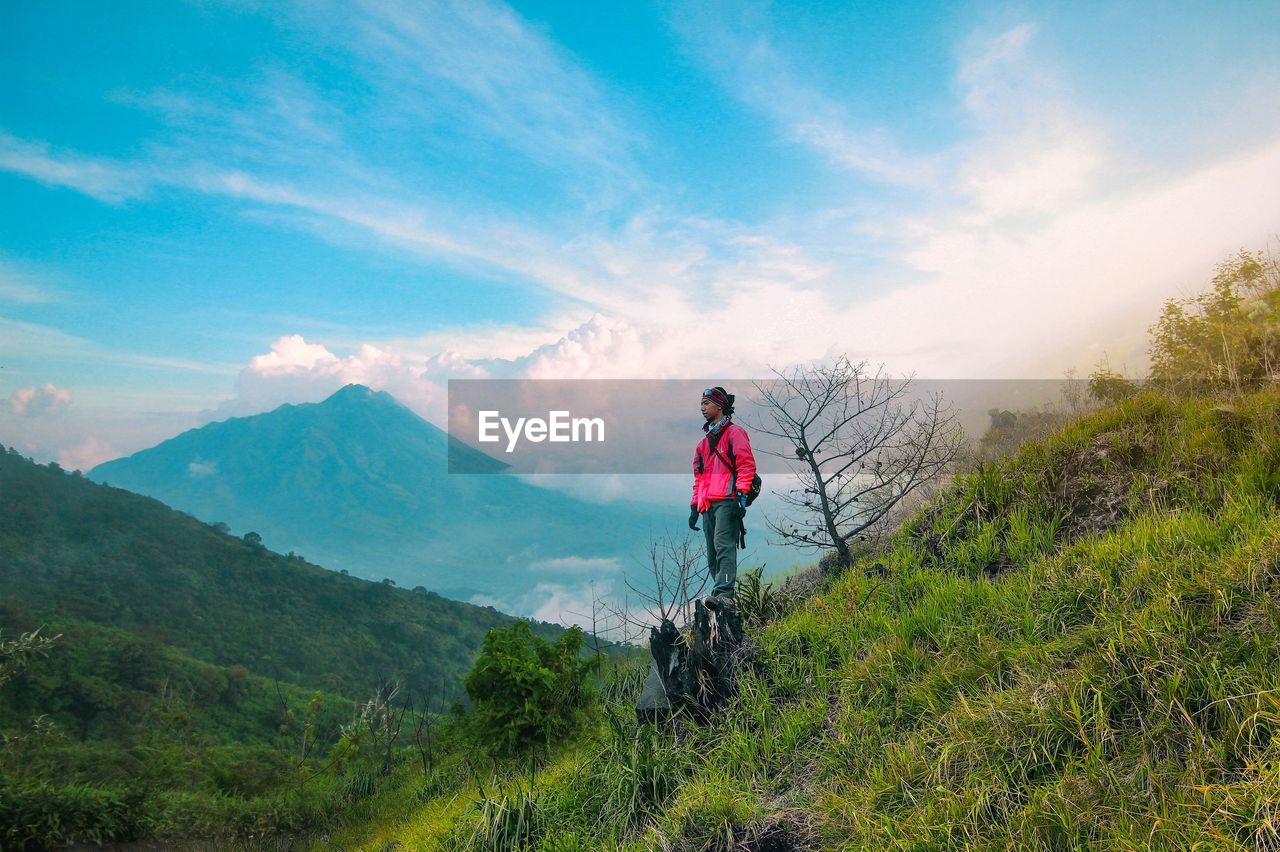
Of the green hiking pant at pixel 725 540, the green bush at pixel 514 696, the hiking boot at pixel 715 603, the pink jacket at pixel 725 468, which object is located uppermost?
the pink jacket at pixel 725 468

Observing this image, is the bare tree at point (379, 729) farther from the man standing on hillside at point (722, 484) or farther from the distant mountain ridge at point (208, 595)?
the distant mountain ridge at point (208, 595)

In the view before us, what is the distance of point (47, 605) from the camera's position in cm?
3897

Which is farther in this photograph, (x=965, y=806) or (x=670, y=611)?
(x=670, y=611)

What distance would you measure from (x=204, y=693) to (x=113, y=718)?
557 centimetres

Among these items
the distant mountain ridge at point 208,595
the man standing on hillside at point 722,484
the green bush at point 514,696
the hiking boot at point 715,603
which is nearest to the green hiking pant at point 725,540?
the man standing on hillside at point 722,484

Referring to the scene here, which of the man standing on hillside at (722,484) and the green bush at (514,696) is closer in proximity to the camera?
the green bush at (514,696)

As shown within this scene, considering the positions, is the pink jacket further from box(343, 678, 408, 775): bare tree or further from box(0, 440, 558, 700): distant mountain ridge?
box(0, 440, 558, 700): distant mountain ridge

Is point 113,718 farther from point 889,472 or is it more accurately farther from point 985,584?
point 985,584

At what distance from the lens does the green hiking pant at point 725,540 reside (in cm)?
873

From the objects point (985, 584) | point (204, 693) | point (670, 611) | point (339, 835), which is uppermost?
point (985, 584)

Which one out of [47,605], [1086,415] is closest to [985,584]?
[1086,415]

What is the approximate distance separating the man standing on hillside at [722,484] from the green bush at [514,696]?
2.27 meters

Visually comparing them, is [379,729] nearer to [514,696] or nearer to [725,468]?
[514,696]

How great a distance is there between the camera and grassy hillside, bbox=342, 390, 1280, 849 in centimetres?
364
